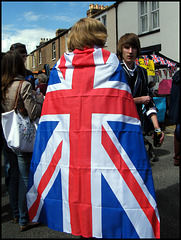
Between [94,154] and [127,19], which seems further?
[127,19]

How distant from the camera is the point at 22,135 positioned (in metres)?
2.27

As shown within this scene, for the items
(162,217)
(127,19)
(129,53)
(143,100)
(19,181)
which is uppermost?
(127,19)

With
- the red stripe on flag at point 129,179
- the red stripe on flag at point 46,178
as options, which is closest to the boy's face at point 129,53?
the red stripe on flag at point 129,179

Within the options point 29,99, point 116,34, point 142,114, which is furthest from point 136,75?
point 116,34

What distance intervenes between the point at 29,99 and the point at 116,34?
12295mm

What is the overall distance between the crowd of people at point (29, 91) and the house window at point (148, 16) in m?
10.8

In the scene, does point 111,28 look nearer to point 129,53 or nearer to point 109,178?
point 129,53

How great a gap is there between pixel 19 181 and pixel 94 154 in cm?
122

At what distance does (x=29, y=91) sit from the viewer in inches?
90.0

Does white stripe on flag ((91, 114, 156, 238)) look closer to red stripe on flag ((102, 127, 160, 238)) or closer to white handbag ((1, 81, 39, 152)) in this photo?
red stripe on flag ((102, 127, 160, 238))

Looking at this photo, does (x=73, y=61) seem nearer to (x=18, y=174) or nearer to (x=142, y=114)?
(x=142, y=114)

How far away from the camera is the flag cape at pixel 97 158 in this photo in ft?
5.23

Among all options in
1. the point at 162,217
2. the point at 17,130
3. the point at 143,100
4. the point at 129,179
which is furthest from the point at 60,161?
the point at 162,217

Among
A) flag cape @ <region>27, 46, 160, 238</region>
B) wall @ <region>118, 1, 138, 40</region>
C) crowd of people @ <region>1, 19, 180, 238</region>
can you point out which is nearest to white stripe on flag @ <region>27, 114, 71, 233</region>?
flag cape @ <region>27, 46, 160, 238</region>
